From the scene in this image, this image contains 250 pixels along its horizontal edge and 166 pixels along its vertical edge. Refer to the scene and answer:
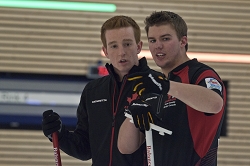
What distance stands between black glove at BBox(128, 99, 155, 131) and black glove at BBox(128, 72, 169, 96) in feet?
0.56

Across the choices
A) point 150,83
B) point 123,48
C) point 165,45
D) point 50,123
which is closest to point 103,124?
point 50,123

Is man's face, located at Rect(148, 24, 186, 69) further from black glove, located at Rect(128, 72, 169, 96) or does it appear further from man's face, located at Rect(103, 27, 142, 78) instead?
black glove, located at Rect(128, 72, 169, 96)

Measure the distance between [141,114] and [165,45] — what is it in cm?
43


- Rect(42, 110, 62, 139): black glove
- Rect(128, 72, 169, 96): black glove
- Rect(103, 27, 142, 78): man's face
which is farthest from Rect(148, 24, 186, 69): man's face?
Rect(42, 110, 62, 139): black glove

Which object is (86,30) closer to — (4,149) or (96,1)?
(96,1)

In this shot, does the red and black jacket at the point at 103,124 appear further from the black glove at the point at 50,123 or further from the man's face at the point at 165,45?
the man's face at the point at 165,45

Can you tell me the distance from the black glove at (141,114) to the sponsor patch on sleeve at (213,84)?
326 mm

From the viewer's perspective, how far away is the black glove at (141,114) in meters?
2.79

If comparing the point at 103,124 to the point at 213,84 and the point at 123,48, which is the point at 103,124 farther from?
the point at 213,84

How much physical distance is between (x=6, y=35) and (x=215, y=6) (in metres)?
2.89

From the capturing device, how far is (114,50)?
3.24 m

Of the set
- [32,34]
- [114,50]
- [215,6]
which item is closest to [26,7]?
[32,34]

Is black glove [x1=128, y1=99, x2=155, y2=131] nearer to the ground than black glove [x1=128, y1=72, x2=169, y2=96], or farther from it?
nearer to the ground

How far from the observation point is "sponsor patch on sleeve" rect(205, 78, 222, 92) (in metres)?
2.71
